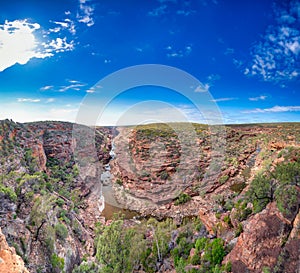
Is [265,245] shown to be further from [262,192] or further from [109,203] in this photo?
[109,203]

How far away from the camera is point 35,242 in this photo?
15672 millimetres

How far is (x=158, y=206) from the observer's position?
1283 inches

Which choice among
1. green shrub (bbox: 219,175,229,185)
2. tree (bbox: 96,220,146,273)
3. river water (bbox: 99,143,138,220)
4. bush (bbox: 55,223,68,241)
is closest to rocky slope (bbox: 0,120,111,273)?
bush (bbox: 55,223,68,241)

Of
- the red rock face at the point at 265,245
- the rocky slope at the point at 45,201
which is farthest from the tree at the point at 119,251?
the red rock face at the point at 265,245

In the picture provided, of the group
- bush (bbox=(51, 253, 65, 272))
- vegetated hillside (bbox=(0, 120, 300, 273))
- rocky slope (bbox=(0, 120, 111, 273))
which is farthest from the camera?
rocky slope (bbox=(0, 120, 111, 273))

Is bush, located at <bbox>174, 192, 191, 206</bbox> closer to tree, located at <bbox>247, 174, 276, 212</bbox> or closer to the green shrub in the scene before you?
the green shrub

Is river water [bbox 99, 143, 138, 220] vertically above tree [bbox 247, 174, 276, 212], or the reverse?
tree [bbox 247, 174, 276, 212]

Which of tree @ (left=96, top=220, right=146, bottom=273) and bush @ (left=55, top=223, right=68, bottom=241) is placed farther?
bush @ (left=55, top=223, right=68, bottom=241)

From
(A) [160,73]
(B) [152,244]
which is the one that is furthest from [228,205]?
(A) [160,73]

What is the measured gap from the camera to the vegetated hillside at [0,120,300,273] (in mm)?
11094

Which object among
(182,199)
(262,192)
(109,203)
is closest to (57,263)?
(262,192)

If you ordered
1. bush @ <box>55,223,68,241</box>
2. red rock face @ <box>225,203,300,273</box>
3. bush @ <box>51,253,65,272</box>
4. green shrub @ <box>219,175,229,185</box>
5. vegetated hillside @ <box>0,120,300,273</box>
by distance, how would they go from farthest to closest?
green shrub @ <box>219,175,229,185</box>, bush @ <box>55,223,68,241</box>, bush @ <box>51,253,65,272</box>, vegetated hillside @ <box>0,120,300,273</box>, red rock face @ <box>225,203,300,273</box>

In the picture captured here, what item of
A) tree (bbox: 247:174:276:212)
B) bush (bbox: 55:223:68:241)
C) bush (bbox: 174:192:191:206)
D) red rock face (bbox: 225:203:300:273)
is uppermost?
tree (bbox: 247:174:276:212)

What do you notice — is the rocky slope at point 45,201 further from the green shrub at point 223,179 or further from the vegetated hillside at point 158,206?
the green shrub at point 223,179
